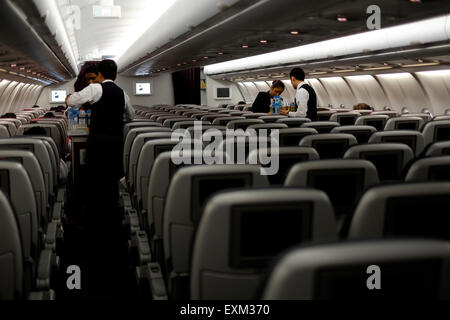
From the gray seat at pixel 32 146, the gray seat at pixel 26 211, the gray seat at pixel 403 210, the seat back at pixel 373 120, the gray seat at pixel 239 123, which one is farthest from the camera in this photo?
the seat back at pixel 373 120

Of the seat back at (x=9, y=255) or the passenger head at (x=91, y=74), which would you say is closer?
the seat back at (x=9, y=255)

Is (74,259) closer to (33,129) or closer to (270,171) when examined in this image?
(270,171)

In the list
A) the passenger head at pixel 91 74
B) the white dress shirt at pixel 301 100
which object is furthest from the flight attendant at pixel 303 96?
the passenger head at pixel 91 74

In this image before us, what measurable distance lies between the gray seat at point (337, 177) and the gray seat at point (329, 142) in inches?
69.0

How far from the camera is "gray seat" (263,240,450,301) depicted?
141 cm

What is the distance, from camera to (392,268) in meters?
1.46

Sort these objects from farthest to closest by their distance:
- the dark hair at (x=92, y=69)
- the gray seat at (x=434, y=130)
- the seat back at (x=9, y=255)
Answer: the dark hair at (x=92, y=69) → the gray seat at (x=434, y=130) → the seat back at (x=9, y=255)

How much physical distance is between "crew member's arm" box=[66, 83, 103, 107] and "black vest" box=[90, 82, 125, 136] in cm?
5

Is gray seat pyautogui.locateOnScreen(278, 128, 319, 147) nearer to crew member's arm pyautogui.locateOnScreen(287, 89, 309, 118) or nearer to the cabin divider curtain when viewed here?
crew member's arm pyautogui.locateOnScreen(287, 89, 309, 118)

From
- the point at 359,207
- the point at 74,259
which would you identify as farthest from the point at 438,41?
the point at 359,207

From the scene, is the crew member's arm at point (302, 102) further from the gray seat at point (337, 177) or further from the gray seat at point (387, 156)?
the gray seat at point (337, 177)

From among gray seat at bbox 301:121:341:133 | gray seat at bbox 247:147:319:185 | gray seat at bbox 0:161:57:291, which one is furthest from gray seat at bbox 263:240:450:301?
gray seat at bbox 301:121:341:133

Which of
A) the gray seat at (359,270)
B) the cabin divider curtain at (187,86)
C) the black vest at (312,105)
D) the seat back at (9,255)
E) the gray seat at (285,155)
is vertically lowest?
the seat back at (9,255)

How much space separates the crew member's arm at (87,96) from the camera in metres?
6.77
